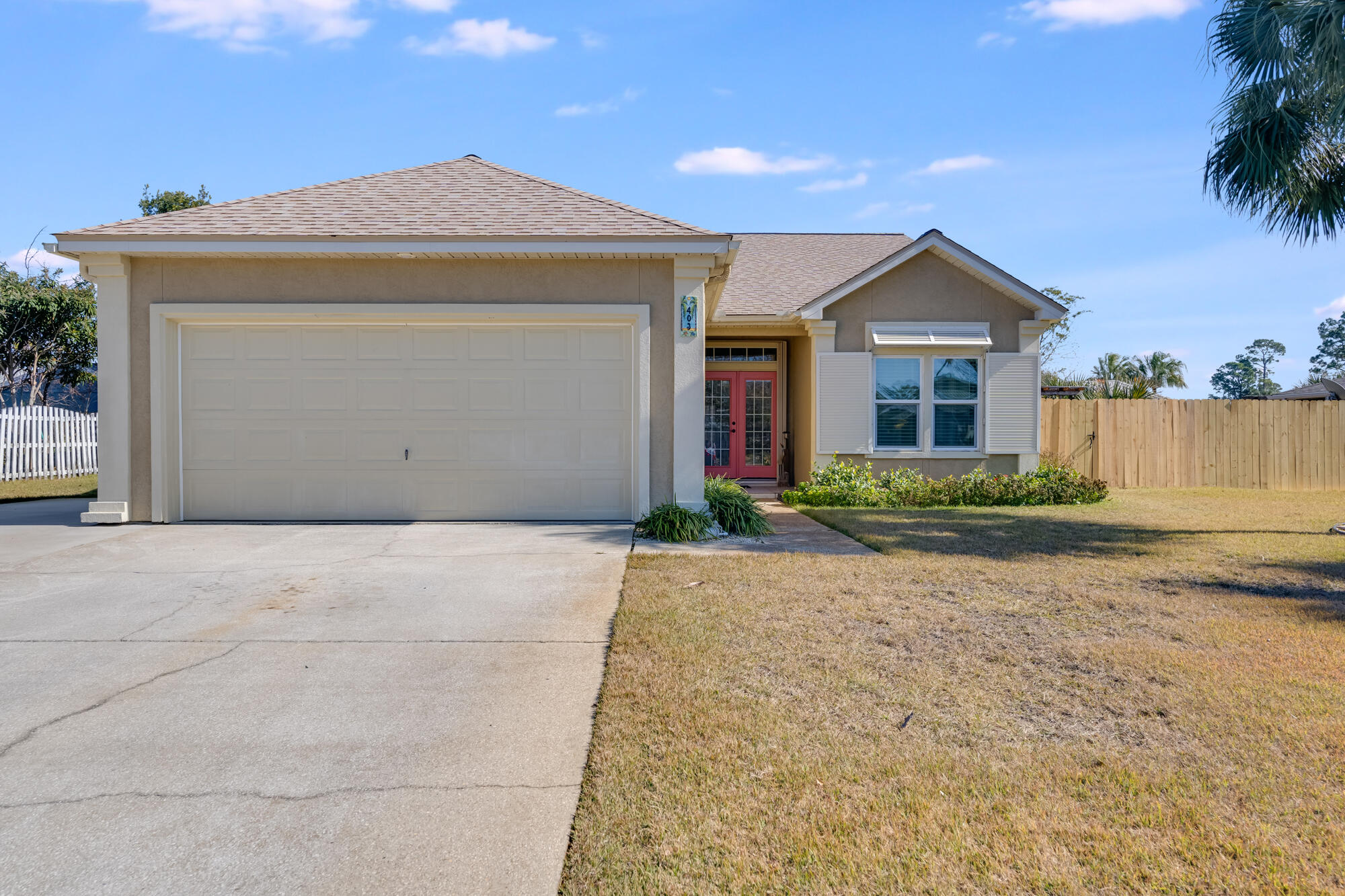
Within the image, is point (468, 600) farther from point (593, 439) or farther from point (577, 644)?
point (593, 439)

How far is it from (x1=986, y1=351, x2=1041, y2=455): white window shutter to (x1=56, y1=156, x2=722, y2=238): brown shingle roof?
21.8ft

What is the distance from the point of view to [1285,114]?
30.6 ft

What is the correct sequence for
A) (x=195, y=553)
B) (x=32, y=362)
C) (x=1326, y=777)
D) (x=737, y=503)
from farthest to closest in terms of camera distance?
(x=32, y=362)
(x=737, y=503)
(x=195, y=553)
(x=1326, y=777)

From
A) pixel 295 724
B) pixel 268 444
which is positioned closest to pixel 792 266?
pixel 268 444

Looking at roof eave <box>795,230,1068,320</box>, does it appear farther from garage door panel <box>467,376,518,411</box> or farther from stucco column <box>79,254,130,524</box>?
stucco column <box>79,254,130,524</box>

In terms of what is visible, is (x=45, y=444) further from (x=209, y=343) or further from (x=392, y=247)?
(x=392, y=247)

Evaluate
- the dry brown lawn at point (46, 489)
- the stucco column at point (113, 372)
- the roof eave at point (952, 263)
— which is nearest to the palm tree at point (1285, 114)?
the roof eave at point (952, 263)

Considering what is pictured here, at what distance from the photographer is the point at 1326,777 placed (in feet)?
9.45

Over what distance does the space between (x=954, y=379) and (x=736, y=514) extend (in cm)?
627

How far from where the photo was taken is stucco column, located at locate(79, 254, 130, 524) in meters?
9.15

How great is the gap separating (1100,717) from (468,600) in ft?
13.0

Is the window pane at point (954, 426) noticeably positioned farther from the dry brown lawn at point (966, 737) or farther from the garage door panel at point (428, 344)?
the garage door panel at point (428, 344)

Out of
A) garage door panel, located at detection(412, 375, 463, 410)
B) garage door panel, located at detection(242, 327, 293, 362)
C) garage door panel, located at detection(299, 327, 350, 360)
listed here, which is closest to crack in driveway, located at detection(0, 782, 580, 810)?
garage door panel, located at detection(412, 375, 463, 410)

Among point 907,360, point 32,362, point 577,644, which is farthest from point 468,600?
point 32,362
